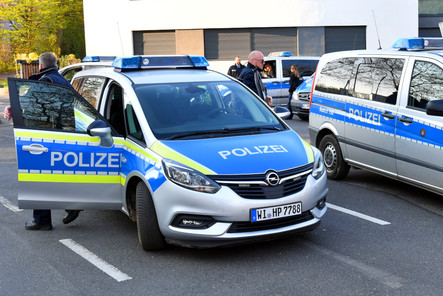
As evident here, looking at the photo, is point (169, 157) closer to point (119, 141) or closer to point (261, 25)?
point (119, 141)

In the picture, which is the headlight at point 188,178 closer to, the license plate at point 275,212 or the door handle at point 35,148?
the license plate at point 275,212

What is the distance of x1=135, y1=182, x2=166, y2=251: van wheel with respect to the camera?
18.0 feet

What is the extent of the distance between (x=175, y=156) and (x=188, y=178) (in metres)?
0.27

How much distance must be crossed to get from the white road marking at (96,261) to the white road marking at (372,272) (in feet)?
5.79

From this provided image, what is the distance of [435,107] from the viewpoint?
6.38 metres

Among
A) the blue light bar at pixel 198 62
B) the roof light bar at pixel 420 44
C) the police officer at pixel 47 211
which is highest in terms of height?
the roof light bar at pixel 420 44

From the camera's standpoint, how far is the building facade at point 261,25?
30734mm

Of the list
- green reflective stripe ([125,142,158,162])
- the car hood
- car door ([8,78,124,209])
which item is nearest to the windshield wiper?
the car hood

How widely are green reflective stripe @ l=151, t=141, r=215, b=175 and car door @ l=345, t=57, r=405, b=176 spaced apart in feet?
9.66

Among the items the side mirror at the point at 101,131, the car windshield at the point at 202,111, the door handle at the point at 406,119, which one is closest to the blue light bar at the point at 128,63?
the car windshield at the point at 202,111

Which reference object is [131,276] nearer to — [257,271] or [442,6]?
[257,271]

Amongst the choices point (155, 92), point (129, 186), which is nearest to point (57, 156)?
point (129, 186)

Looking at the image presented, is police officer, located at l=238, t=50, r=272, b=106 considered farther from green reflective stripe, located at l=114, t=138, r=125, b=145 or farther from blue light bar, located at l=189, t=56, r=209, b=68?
green reflective stripe, located at l=114, t=138, r=125, b=145

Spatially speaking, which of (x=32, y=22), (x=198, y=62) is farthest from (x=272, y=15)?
(x=198, y=62)
